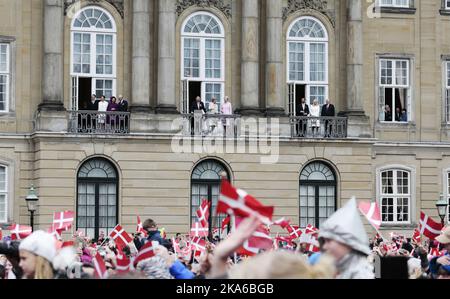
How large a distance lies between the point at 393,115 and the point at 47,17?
561 inches

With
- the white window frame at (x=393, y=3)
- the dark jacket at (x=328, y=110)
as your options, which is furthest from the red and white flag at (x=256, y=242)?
the white window frame at (x=393, y=3)

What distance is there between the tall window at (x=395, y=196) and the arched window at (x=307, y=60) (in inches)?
177

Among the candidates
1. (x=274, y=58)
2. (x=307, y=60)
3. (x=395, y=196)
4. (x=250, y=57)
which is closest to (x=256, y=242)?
(x=250, y=57)

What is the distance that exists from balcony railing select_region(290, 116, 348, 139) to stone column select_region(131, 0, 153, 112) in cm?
564

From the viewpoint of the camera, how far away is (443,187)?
52562 millimetres

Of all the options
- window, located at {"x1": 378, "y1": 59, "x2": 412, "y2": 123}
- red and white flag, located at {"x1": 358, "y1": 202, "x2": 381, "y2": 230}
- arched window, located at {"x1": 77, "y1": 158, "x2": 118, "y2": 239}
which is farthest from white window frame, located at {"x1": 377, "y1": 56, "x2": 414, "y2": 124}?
red and white flag, located at {"x1": 358, "y1": 202, "x2": 381, "y2": 230}

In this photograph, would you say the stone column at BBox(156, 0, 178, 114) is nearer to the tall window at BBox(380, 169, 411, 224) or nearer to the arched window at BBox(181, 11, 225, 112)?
the arched window at BBox(181, 11, 225, 112)

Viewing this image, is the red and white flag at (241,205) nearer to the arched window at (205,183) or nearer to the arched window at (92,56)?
the arched window at (92,56)

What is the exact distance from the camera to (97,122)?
154 ft

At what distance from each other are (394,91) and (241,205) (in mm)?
43167

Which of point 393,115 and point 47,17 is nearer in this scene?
point 47,17
